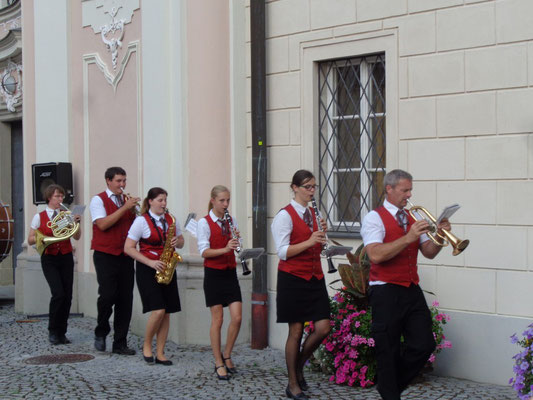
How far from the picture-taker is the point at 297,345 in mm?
7324

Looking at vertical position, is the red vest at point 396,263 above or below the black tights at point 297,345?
above

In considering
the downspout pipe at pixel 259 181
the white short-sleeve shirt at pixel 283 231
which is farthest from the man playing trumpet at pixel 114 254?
the white short-sleeve shirt at pixel 283 231

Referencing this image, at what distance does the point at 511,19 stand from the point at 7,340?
21.5 ft

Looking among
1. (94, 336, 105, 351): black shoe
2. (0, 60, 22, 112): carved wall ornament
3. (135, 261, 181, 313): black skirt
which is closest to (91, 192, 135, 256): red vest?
(135, 261, 181, 313): black skirt

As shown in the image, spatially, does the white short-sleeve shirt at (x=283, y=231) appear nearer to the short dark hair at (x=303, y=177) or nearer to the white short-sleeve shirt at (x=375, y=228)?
the short dark hair at (x=303, y=177)

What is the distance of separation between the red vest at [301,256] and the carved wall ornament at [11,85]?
366 inches

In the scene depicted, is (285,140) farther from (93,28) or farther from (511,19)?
(93,28)

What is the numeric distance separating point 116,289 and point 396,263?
3951 mm

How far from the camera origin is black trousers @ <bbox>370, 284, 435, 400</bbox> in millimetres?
6277

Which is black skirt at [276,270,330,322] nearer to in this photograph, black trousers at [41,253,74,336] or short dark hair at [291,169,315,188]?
short dark hair at [291,169,315,188]

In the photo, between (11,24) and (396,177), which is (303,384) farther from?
(11,24)

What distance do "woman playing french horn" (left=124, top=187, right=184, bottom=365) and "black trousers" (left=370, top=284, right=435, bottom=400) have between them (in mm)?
2840

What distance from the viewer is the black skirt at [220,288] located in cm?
818

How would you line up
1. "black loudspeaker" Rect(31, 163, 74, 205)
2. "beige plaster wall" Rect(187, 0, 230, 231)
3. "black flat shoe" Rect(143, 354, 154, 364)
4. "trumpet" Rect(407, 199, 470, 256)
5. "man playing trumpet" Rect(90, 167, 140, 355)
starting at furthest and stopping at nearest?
"black loudspeaker" Rect(31, 163, 74, 205) → "beige plaster wall" Rect(187, 0, 230, 231) → "man playing trumpet" Rect(90, 167, 140, 355) → "black flat shoe" Rect(143, 354, 154, 364) → "trumpet" Rect(407, 199, 470, 256)
